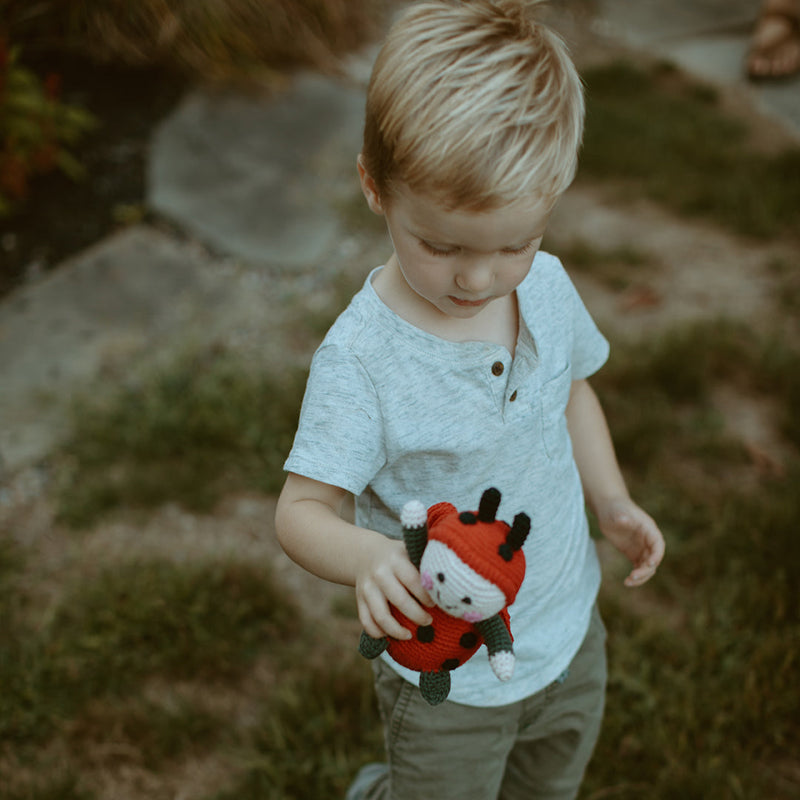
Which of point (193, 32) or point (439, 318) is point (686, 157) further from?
point (439, 318)

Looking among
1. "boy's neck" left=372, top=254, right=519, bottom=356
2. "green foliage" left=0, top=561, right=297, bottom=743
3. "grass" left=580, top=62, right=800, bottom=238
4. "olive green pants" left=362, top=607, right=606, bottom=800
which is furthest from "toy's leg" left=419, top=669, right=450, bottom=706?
"grass" left=580, top=62, right=800, bottom=238

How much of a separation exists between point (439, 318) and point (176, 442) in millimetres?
1646

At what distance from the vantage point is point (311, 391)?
46.7 inches

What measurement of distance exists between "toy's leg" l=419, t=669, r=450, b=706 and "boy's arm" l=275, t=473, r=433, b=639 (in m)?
0.09

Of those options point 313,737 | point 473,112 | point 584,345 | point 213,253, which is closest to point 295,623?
point 313,737

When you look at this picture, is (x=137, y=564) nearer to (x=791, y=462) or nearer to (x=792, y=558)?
(x=792, y=558)

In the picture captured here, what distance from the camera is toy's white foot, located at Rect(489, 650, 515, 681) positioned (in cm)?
91

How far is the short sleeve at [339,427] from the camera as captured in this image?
1139 millimetres

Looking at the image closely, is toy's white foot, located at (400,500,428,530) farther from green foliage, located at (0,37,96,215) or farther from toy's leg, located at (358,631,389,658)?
green foliage, located at (0,37,96,215)

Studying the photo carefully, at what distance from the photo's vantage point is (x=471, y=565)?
0.90 meters

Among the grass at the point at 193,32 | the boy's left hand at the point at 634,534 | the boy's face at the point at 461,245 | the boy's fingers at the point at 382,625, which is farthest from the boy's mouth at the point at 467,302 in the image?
the grass at the point at 193,32

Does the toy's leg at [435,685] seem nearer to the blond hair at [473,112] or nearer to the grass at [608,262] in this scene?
the blond hair at [473,112]

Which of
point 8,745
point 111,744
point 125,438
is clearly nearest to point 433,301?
point 111,744

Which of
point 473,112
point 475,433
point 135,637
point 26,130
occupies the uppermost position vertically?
point 473,112
